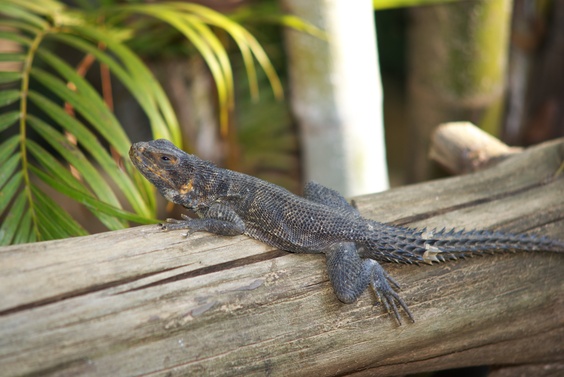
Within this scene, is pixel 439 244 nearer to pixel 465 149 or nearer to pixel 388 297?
pixel 388 297

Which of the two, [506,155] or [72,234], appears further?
[506,155]

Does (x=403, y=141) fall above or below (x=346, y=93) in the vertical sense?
below

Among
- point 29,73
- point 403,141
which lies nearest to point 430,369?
point 29,73

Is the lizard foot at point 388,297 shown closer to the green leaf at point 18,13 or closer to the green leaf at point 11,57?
the green leaf at point 11,57

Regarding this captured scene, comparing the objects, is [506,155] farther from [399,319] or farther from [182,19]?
[182,19]

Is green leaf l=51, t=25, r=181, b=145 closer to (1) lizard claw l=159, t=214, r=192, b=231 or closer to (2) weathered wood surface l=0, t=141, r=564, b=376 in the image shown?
(1) lizard claw l=159, t=214, r=192, b=231

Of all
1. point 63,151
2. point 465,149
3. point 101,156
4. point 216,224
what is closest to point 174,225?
point 216,224

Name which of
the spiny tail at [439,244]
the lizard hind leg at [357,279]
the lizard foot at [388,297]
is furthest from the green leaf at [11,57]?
the lizard foot at [388,297]
